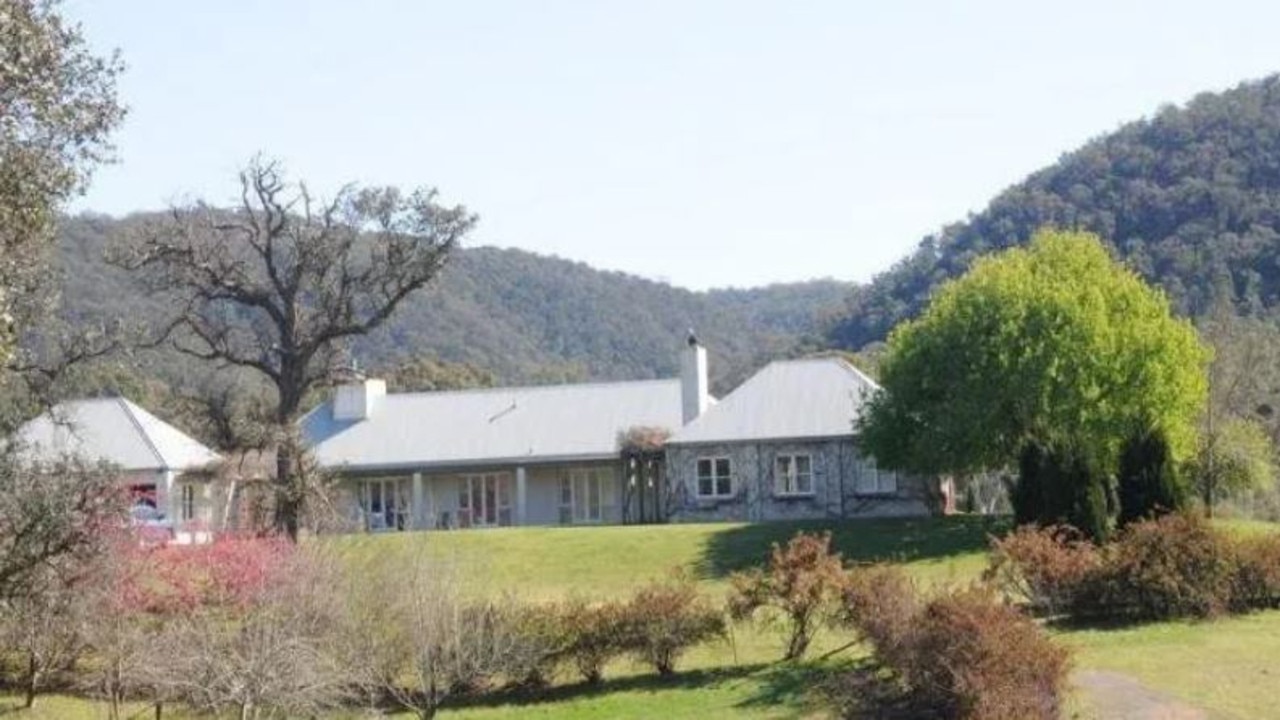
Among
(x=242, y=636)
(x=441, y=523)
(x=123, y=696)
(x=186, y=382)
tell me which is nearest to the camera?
(x=242, y=636)

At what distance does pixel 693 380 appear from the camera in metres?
53.8

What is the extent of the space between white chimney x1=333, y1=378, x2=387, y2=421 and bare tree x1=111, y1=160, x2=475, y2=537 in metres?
13.0

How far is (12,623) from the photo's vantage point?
25672 mm

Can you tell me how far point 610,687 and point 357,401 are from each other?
35115 millimetres

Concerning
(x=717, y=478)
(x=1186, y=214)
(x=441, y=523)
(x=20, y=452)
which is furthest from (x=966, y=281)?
(x=1186, y=214)

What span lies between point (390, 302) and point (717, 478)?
1157 centimetres

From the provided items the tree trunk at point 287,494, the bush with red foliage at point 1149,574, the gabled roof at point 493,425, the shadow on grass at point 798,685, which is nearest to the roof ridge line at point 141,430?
the gabled roof at point 493,425

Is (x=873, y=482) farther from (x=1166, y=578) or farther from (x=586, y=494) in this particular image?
(x=1166, y=578)

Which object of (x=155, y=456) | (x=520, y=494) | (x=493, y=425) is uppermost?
(x=493, y=425)

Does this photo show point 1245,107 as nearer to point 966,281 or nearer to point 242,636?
point 966,281

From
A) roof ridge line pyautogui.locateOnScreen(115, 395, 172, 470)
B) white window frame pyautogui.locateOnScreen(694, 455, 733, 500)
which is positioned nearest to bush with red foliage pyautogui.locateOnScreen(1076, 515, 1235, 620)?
white window frame pyautogui.locateOnScreen(694, 455, 733, 500)

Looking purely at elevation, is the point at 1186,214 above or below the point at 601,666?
above

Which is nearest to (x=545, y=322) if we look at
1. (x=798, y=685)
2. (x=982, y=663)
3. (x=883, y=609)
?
(x=798, y=685)

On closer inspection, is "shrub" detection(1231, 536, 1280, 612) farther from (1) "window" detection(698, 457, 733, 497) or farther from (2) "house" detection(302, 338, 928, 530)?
(1) "window" detection(698, 457, 733, 497)
